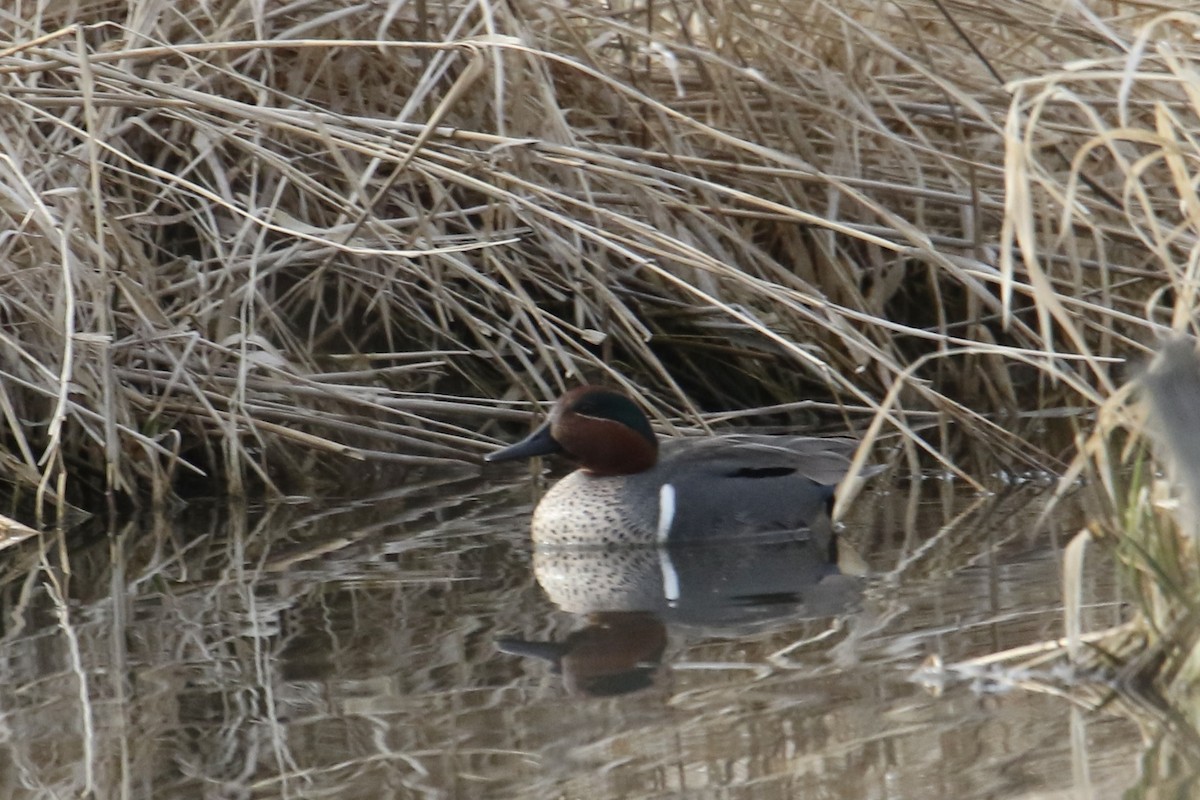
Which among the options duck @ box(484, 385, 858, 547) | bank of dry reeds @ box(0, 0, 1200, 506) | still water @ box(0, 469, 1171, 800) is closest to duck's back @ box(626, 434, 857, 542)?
duck @ box(484, 385, 858, 547)

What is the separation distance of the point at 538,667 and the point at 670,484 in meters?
1.61

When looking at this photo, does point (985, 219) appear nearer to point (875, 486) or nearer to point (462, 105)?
point (875, 486)

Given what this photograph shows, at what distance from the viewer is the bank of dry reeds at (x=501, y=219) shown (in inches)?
192

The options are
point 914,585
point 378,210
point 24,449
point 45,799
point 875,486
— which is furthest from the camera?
point 378,210

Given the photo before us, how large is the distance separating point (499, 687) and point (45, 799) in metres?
0.81

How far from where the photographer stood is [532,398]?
5.42 meters

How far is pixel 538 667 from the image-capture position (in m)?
3.26

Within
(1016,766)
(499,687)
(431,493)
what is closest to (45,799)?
(499,687)

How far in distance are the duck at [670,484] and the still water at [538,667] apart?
0.48 ft

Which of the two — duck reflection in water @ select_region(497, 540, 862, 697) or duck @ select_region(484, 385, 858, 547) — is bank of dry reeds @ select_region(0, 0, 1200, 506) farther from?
duck reflection in water @ select_region(497, 540, 862, 697)

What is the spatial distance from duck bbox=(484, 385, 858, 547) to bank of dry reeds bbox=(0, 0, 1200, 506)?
0.29m

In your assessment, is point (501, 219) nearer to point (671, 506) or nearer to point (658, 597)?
point (671, 506)

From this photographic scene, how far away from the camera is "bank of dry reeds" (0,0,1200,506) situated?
4.88 m

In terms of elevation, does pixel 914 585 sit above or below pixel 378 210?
below
